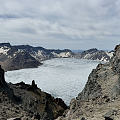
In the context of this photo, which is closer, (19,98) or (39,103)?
(19,98)

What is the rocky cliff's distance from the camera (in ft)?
94.2

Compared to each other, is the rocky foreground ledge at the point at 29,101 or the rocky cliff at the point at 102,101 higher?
the rocky cliff at the point at 102,101

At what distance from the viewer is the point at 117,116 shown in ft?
84.8

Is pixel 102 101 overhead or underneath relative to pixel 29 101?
overhead

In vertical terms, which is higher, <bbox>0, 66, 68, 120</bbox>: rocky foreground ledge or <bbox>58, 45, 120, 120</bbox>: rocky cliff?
<bbox>58, 45, 120, 120</bbox>: rocky cliff

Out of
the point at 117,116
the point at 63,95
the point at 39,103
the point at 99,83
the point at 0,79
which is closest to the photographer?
the point at 117,116

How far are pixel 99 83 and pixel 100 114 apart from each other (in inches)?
866

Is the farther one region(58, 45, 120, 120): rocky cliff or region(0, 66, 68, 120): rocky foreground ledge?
region(0, 66, 68, 120): rocky foreground ledge

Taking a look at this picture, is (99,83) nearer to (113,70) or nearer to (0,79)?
(113,70)

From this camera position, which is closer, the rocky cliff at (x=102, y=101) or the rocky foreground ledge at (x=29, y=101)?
the rocky cliff at (x=102, y=101)

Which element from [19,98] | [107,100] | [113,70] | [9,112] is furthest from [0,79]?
[107,100]

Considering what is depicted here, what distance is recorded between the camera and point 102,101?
3681cm

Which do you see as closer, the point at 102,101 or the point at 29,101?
the point at 102,101

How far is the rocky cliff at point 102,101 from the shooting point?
28722 mm
